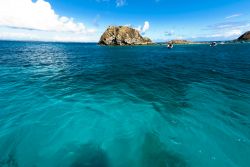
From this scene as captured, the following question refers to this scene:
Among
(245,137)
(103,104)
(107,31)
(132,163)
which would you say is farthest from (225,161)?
(107,31)

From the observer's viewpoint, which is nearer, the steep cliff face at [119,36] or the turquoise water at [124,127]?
the turquoise water at [124,127]

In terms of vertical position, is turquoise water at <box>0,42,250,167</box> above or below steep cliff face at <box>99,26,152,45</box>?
below

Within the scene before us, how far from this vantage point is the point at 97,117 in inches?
475

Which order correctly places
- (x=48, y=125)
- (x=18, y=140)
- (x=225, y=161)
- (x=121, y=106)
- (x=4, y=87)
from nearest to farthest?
1. (x=225, y=161)
2. (x=18, y=140)
3. (x=48, y=125)
4. (x=121, y=106)
5. (x=4, y=87)

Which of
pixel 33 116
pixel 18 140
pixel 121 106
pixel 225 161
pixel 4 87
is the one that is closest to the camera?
Result: pixel 225 161

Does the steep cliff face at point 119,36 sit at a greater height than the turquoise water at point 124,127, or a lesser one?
greater

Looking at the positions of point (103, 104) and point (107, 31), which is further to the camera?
point (107, 31)

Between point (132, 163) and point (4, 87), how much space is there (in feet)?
59.1

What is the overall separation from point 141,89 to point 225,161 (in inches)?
457

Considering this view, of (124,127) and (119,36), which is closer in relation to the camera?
(124,127)

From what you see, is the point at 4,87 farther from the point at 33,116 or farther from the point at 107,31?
the point at 107,31

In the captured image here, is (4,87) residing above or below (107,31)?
below

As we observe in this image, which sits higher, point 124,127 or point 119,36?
point 119,36

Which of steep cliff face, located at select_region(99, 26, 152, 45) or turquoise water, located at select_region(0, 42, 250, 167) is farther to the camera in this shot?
steep cliff face, located at select_region(99, 26, 152, 45)
